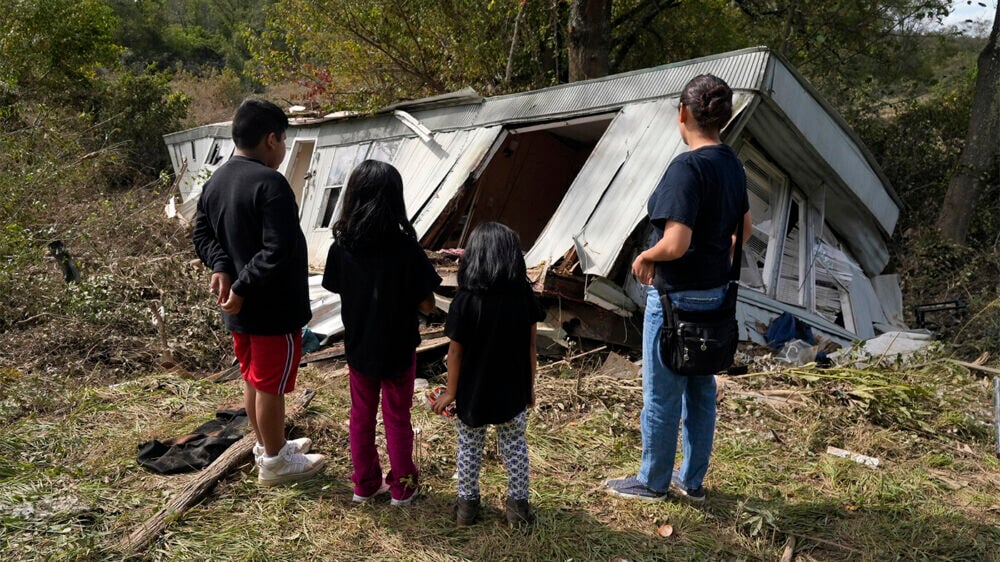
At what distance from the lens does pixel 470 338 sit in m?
3.01

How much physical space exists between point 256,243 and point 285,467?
1259 mm

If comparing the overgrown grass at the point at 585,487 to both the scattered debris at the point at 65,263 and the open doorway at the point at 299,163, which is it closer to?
the scattered debris at the point at 65,263

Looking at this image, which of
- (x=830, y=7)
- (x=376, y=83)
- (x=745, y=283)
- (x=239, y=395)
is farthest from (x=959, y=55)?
(x=239, y=395)

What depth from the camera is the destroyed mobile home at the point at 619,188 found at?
20.5 ft

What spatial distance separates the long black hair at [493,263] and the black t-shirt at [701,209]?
2.13 feet

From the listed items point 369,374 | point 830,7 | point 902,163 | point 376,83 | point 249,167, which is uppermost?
point 830,7

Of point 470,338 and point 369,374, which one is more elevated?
point 470,338

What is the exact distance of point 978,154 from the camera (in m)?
10.7

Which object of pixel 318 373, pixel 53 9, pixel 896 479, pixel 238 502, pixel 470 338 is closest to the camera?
pixel 470 338

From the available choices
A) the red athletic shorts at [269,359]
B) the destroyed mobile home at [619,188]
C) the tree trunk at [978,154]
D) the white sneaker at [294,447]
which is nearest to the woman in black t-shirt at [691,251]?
the red athletic shorts at [269,359]

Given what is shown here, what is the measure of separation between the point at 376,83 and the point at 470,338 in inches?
488

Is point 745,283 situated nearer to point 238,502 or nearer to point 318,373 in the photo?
point 318,373

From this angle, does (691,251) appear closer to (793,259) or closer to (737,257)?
(737,257)

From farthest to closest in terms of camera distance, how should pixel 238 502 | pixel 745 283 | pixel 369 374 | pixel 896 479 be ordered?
pixel 745 283 → pixel 896 479 → pixel 238 502 → pixel 369 374
